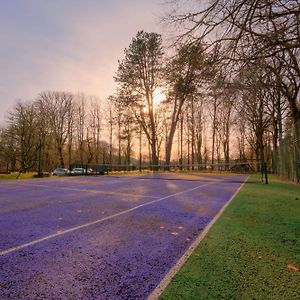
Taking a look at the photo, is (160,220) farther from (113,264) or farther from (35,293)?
(35,293)

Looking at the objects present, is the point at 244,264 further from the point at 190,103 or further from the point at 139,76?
the point at 139,76

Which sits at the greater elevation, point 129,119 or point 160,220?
point 129,119

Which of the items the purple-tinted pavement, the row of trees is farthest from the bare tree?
the purple-tinted pavement

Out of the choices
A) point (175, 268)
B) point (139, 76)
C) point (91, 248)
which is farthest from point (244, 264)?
point (139, 76)

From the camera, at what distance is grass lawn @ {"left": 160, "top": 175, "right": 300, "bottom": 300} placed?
236 centimetres

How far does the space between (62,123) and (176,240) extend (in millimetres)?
41854

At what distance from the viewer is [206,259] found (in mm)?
3129

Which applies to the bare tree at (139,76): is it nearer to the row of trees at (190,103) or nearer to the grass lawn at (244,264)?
the row of trees at (190,103)

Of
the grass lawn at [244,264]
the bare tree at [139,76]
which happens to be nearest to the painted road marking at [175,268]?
the grass lawn at [244,264]

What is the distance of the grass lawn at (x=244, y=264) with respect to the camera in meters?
2.36

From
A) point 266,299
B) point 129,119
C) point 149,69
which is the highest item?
point 149,69

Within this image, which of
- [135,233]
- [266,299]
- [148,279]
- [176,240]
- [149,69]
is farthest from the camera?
[149,69]

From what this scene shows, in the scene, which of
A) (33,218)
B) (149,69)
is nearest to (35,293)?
(33,218)

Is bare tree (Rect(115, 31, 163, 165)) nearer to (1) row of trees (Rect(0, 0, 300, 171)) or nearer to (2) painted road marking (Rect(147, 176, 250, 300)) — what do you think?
(1) row of trees (Rect(0, 0, 300, 171))
